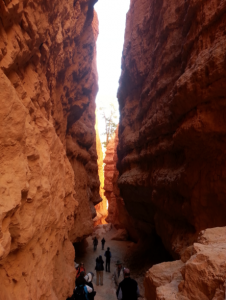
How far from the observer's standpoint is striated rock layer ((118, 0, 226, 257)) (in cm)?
531

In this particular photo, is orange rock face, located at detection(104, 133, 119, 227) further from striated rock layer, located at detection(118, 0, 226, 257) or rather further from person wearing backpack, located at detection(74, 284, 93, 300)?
person wearing backpack, located at detection(74, 284, 93, 300)

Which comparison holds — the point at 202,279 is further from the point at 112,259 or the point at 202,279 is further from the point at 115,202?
the point at 115,202

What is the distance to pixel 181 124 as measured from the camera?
626cm

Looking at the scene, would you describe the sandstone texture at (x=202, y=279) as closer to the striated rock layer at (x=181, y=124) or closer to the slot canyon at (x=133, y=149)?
the slot canyon at (x=133, y=149)

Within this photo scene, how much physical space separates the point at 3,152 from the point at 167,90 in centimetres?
674

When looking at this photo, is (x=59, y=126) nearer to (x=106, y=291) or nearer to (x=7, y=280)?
(x=7, y=280)

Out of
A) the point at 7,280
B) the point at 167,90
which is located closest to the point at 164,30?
the point at 167,90

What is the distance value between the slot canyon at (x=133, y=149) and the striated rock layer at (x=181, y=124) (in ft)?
0.11

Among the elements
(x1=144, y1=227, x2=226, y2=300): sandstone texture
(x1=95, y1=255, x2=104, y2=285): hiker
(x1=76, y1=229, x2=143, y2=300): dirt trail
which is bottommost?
(x1=76, y1=229, x2=143, y2=300): dirt trail

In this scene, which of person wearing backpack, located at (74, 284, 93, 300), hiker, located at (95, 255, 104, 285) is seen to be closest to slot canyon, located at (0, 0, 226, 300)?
person wearing backpack, located at (74, 284, 93, 300)

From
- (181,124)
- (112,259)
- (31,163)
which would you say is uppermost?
(181,124)

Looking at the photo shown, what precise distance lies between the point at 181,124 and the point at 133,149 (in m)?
5.63

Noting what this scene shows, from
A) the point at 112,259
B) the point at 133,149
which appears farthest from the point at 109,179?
the point at 133,149

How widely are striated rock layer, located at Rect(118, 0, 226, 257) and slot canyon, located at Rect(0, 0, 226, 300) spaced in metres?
0.03
